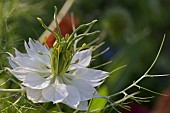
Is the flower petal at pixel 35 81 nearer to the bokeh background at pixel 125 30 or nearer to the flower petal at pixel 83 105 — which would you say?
the flower petal at pixel 83 105

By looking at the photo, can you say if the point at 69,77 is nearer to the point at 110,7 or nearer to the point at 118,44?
the point at 118,44

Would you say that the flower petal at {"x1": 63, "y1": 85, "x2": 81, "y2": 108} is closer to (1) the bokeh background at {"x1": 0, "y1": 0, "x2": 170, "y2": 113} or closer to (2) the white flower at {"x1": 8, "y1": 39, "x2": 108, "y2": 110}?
(2) the white flower at {"x1": 8, "y1": 39, "x2": 108, "y2": 110}

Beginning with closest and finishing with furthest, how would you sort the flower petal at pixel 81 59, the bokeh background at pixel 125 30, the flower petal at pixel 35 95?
the flower petal at pixel 35 95
the flower petal at pixel 81 59
the bokeh background at pixel 125 30

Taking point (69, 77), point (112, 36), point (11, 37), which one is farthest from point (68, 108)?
point (112, 36)

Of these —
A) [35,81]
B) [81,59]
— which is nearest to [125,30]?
[81,59]

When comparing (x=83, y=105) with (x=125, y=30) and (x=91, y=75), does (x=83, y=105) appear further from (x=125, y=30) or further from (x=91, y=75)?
(x=125, y=30)

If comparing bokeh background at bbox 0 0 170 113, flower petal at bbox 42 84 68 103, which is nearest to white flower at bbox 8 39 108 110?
flower petal at bbox 42 84 68 103

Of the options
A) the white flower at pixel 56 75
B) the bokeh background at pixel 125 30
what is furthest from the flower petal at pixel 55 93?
the bokeh background at pixel 125 30
